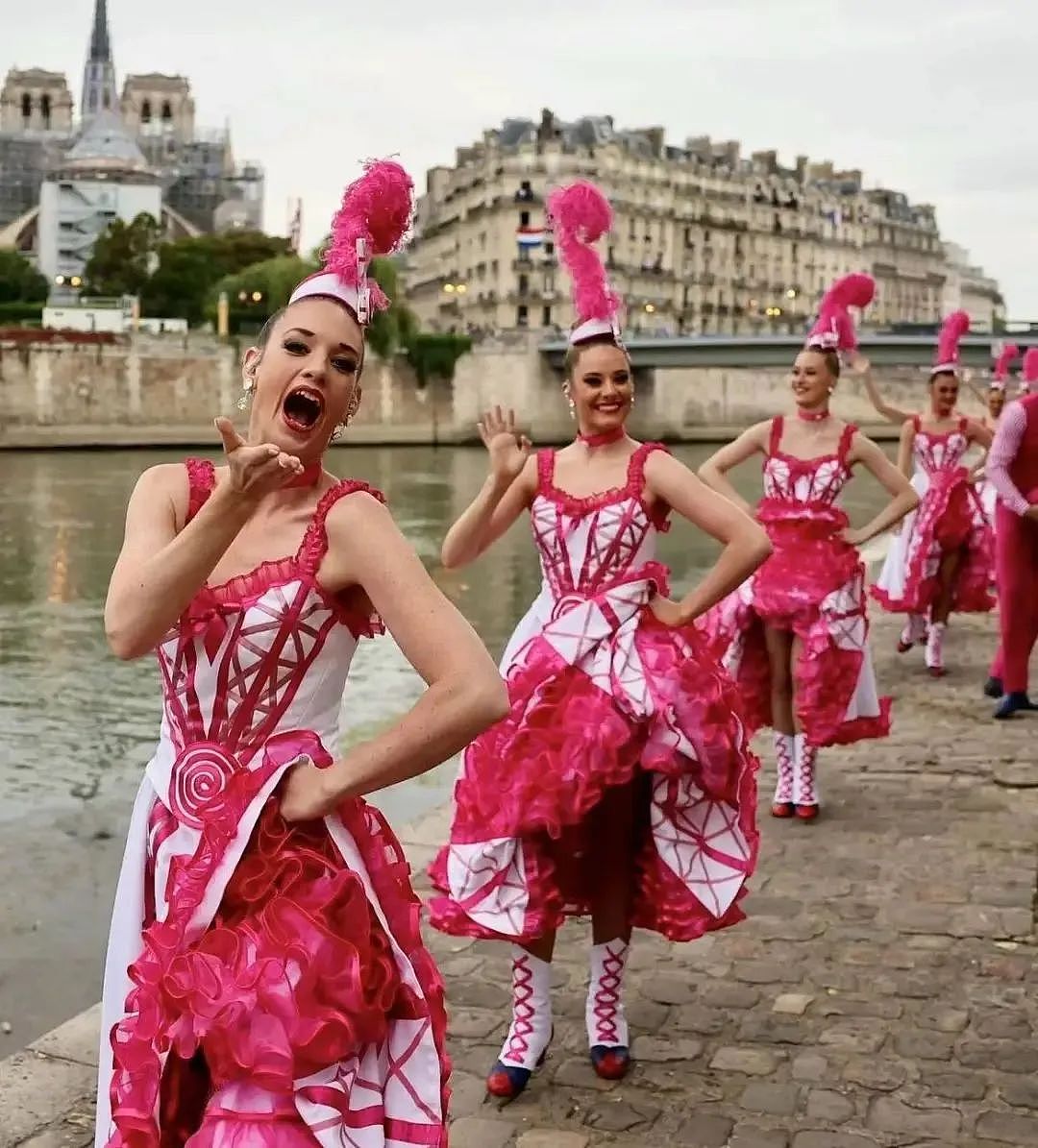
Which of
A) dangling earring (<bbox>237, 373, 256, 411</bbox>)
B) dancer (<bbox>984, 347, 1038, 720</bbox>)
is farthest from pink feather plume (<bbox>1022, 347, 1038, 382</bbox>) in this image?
dangling earring (<bbox>237, 373, 256, 411</bbox>)

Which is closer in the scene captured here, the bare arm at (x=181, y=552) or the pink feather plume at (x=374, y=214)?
the bare arm at (x=181, y=552)

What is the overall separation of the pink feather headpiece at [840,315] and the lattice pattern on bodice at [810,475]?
0.42 metres

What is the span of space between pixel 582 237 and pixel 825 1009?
265cm

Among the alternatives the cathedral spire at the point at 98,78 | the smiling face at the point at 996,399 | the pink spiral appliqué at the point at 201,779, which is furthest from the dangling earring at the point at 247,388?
the cathedral spire at the point at 98,78

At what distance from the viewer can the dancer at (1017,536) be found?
9.01 meters

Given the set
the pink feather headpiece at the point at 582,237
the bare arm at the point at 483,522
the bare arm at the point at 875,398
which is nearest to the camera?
the bare arm at the point at 483,522

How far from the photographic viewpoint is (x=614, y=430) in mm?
5031

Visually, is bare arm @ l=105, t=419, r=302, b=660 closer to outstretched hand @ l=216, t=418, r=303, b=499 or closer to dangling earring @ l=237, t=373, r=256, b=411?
outstretched hand @ l=216, t=418, r=303, b=499

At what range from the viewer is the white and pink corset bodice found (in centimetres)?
283

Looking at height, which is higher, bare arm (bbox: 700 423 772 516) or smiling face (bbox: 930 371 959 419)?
smiling face (bbox: 930 371 959 419)

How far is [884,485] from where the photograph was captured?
778 centimetres

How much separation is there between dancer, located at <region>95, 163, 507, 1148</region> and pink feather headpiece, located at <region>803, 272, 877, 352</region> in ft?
16.3

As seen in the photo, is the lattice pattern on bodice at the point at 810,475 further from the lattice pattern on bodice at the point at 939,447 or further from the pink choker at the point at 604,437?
the lattice pattern on bodice at the point at 939,447

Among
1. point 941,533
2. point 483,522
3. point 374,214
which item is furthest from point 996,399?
point 374,214
